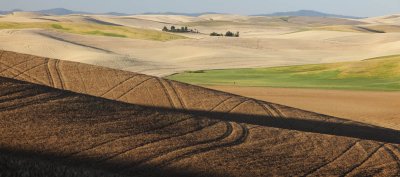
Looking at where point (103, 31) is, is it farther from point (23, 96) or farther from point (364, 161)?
point (364, 161)

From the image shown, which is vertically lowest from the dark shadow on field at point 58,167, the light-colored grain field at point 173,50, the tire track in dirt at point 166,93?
the light-colored grain field at point 173,50

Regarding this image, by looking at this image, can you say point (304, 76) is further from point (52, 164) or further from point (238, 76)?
point (52, 164)

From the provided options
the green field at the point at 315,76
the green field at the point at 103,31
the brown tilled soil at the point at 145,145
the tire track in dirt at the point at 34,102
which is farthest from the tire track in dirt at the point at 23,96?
the green field at the point at 103,31

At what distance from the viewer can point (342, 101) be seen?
106 ft

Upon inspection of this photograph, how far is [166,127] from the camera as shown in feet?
40.2

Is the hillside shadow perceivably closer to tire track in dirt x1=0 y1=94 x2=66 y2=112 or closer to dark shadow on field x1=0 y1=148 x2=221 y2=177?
tire track in dirt x1=0 y1=94 x2=66 y2=112

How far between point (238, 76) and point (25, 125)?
1535 inches

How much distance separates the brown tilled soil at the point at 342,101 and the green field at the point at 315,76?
12.0 ft

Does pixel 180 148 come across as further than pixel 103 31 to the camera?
No

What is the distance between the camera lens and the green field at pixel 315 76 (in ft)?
137

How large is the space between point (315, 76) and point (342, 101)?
1685 cm

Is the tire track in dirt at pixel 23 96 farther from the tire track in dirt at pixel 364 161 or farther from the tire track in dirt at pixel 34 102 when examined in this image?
the tire track in dirt at pixel 364 161

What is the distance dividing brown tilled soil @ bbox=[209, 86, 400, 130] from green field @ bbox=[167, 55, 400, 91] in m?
3.65

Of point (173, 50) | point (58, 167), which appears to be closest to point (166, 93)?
point (58, 167)
